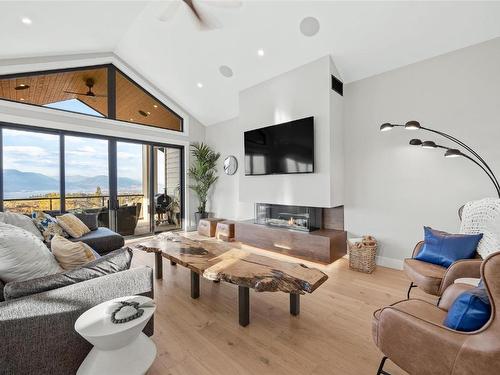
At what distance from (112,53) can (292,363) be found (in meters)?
5.95

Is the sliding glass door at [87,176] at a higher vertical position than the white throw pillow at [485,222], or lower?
higher

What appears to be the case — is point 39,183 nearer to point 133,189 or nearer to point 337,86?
point 133,189

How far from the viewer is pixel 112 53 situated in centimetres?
479

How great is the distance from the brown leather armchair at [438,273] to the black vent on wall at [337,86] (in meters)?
2.56

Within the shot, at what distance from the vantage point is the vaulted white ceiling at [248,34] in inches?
104

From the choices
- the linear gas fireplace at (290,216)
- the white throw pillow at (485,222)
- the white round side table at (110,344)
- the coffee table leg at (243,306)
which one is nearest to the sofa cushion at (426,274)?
the white throw pillow at (485,222)

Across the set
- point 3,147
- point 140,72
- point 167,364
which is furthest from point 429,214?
point 3,147

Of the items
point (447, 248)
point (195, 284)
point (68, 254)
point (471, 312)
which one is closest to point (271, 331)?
point (195, 284)

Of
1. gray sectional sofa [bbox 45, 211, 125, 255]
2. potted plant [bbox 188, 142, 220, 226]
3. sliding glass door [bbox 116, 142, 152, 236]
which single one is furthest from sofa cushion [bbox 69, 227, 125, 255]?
potted plant [bbox 188, 142, 220, 226]

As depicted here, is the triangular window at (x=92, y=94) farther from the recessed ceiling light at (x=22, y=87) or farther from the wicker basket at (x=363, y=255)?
the wicker basket at (x=363, y=255)

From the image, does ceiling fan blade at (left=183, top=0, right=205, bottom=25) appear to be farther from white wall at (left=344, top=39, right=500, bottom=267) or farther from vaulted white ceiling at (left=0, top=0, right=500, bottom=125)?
white wall at (left=344, top=39, right=500, bottom=267)

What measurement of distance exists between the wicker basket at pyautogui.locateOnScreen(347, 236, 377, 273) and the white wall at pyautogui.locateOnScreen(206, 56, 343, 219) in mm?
687

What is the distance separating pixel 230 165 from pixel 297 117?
232 cm

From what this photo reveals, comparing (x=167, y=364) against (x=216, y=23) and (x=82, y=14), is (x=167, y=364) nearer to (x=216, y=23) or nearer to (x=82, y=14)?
(x=216, y=23)
